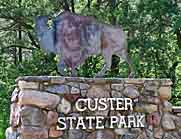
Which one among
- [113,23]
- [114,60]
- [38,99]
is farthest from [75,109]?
[114,60]

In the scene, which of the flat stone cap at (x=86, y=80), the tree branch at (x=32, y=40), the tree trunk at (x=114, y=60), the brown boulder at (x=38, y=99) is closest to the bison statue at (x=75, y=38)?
the flat stone cap at (x=86, y=80)

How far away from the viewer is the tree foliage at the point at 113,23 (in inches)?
533

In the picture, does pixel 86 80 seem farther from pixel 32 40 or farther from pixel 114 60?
pixel 32 40

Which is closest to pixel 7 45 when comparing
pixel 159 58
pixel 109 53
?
pixel 159 58

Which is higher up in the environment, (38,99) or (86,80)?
A: (86,80)

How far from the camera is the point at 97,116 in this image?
760 cm

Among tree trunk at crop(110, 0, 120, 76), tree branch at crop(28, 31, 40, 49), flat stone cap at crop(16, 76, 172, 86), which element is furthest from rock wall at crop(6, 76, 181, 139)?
tree branch at crop(28, 31, 40, 49)

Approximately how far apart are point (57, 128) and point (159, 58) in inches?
302

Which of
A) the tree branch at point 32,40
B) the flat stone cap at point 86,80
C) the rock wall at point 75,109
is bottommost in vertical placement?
the rock wall at point 75,109

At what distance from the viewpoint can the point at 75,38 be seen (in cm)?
787

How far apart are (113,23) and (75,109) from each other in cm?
663

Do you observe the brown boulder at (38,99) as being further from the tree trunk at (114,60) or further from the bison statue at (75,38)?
the tree trunk at (114,60)

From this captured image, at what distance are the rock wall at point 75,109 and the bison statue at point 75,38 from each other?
16.8 inches

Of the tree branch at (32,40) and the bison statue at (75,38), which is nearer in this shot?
the bison statue at (75,38)
